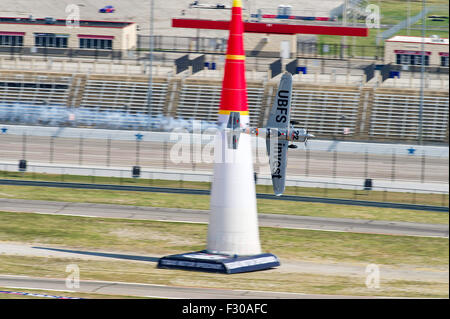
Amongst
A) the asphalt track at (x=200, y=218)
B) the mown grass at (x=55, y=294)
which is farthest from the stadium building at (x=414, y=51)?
the mown grass at (x=55, y=294)

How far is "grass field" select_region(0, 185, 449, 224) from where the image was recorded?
4600cm

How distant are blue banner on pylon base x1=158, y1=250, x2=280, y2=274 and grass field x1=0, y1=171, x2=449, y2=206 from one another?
77.2 feet

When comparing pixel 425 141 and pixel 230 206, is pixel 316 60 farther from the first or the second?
pixel 230 206

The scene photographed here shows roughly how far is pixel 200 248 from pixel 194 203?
12387 mm

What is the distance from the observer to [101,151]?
64.8 meters

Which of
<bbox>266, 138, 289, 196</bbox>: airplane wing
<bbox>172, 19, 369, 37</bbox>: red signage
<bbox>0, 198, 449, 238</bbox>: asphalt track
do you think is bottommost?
<bbox>0, 198, 449, 238</bbox>: asphalt track

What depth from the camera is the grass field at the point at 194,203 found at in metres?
46.0

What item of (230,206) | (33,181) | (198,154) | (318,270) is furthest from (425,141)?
(230,206)

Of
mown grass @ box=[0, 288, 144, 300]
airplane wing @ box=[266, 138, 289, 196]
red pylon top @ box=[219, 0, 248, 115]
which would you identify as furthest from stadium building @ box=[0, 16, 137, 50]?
airplane wing @ box=[266, 138, 289, 196]

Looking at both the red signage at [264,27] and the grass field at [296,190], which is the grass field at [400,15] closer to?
the grass field at [296,190]

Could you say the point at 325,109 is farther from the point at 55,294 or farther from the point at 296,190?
the point at 55,294

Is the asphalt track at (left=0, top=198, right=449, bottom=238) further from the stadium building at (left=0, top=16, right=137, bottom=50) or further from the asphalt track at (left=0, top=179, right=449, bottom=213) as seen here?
the stadium building at (left=0, top=16, right=137, bottom=50)

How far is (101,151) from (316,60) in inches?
1224

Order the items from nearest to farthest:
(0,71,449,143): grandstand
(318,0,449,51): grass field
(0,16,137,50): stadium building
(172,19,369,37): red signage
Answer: (172,19,369,37): red signage < (0,16,137,50): stadium building < (0,71,449,143): grandstand < (318,0,449,51): grass field
